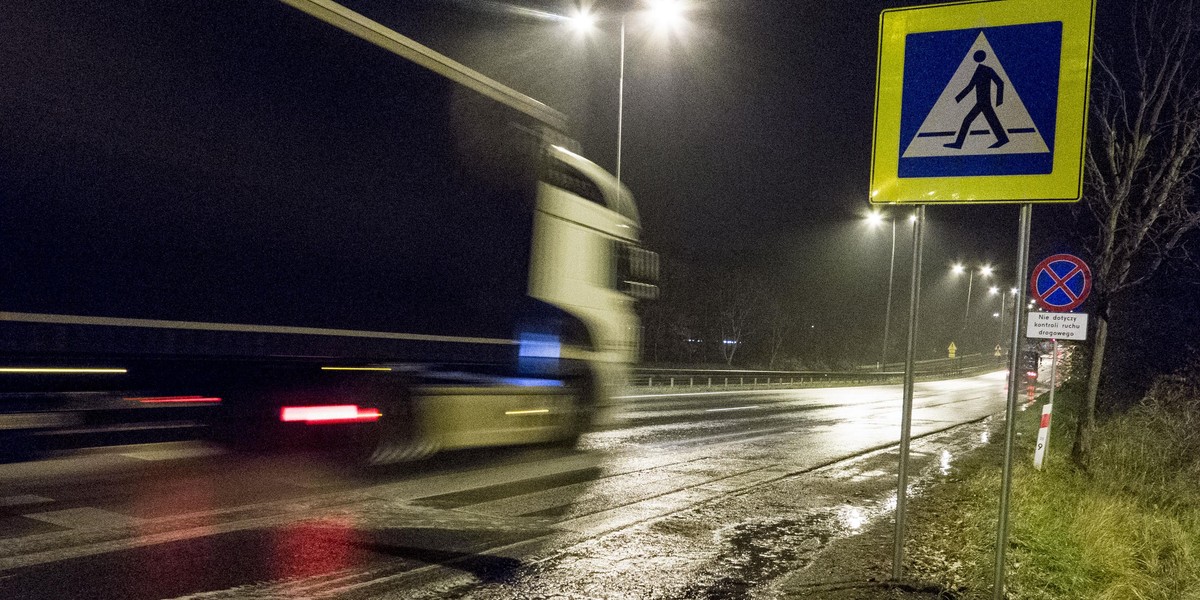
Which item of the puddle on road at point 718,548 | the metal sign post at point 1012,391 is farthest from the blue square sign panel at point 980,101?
the puddle on road at point 718,548

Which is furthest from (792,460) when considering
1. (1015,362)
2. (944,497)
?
(1015,362)

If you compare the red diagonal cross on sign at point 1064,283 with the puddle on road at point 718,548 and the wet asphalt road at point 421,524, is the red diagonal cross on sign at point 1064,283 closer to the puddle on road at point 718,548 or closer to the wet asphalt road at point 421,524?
the wet asphalt road at point 421,524

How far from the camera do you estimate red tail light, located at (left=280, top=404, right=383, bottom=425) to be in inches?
299

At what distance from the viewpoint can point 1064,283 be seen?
473 inches

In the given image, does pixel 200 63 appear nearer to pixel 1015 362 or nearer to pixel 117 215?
pixel 117 215

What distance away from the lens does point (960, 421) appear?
22.5 m

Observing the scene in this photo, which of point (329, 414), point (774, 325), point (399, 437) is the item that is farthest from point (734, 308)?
point (329, 414)

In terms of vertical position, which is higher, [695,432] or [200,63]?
[200,63]

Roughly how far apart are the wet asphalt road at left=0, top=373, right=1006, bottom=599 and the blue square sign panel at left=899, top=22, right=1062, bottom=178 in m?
2.92

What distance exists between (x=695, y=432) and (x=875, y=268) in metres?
69.6

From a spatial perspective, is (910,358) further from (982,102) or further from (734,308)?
(734,308)

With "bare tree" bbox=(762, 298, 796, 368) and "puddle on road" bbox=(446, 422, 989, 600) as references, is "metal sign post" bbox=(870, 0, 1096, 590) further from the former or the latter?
"bare tree" bbox=(762, 298, 796, 368)

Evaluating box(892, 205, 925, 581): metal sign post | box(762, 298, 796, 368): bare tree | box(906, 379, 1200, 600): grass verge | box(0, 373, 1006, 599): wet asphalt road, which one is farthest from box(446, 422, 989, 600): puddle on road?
box(762, 298, 796, 368): bare tree

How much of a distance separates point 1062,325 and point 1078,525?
531 centimetres
